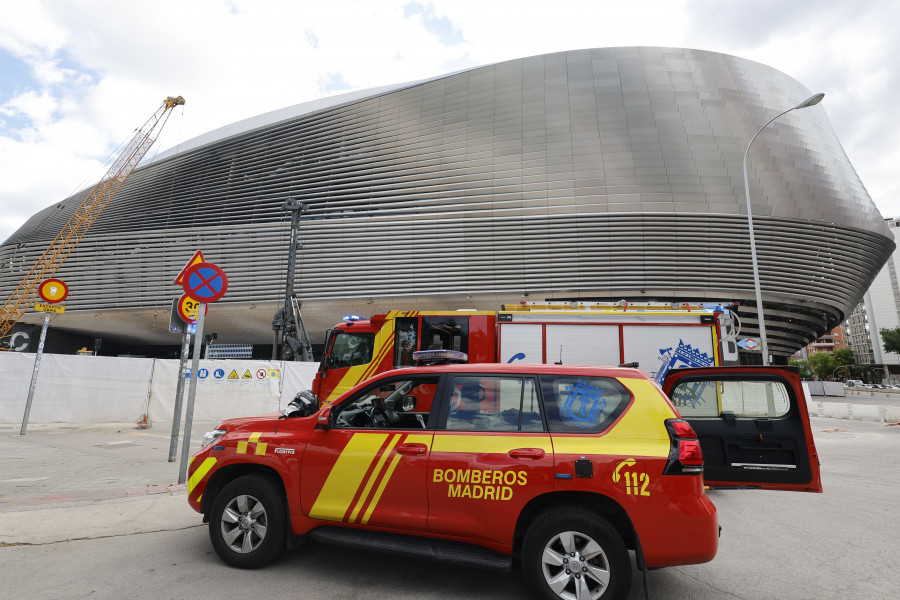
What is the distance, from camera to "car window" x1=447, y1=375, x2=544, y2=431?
3303mm

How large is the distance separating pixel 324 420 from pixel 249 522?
1.01 m

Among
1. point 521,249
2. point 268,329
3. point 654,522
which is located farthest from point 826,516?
point 268,329

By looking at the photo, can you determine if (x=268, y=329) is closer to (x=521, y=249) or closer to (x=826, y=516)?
(x=521, y=249)

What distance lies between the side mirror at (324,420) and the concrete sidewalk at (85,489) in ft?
7.22

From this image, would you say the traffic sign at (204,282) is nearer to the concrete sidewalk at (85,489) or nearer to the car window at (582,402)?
the concrete sidewalk at (85,489)

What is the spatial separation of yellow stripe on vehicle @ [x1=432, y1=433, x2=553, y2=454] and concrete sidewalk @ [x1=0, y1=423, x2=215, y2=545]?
10.1 ft

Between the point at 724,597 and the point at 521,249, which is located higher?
the point at 521,249

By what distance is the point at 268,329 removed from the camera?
34344mm

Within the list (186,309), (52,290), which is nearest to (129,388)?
(52,290)

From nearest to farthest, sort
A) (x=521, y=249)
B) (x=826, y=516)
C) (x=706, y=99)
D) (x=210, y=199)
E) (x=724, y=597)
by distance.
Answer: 1. (x=724, y=597)
2. (x=826, y=516)
3. (x=521, y=249)
4. (x=706, y=99)
5. (x=210, y=199)

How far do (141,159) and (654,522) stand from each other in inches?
1967

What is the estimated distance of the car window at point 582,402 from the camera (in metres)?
3.16

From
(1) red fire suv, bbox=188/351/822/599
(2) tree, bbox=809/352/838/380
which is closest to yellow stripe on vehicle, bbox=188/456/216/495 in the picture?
(1) red fire suv, bbox=188/351/822/599

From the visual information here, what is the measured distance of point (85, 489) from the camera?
579 centimetres
